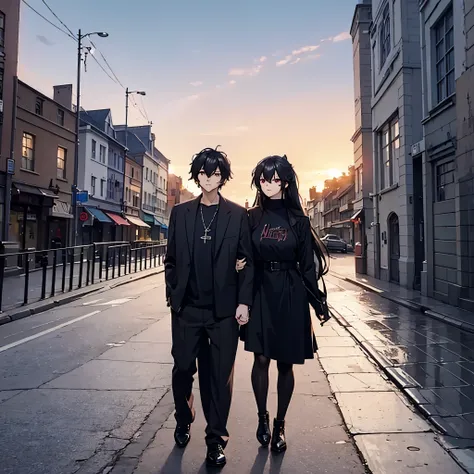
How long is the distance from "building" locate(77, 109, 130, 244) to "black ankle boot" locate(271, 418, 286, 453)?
84.1 feet

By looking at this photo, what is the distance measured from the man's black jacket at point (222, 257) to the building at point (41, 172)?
18194 mm

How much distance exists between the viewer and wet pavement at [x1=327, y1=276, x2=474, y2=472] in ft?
11.2

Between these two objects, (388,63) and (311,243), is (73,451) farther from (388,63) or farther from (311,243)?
(388,63)

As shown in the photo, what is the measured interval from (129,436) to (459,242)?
28.5ft

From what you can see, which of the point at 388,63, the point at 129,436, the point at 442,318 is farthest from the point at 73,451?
the point at 388,63

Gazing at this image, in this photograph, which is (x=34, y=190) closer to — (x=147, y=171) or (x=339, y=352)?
(x=339, y=352)

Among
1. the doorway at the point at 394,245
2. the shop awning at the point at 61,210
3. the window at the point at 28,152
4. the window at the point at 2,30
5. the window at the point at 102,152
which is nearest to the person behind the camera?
the doorway at the point at 394,245

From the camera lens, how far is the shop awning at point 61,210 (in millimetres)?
22484

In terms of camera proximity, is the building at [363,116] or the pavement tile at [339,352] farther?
the building at [363,116]

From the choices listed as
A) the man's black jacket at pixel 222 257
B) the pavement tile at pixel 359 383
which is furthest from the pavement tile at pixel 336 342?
the man's black jacket at pixel 222 257

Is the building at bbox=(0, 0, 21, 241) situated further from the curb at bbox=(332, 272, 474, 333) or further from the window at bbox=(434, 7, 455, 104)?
the window at bbox=(434, 7, 455, 104)

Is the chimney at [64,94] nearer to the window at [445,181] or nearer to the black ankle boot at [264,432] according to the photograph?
the window at [445,181]

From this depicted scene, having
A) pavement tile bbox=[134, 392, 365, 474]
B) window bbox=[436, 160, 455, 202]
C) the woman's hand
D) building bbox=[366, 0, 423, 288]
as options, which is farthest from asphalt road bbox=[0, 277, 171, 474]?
building bbox=[366, 0, 423, 288]

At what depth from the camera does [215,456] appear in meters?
2.67
